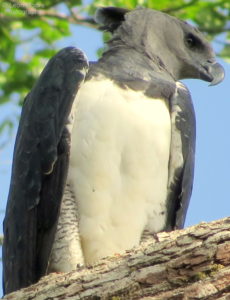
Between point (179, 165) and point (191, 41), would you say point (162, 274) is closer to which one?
point (179, 165)

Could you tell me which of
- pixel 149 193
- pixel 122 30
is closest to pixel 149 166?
pixel 149 193

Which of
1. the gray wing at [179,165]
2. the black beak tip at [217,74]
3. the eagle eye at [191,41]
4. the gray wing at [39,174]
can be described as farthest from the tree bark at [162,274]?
the eagle eye at [191,41]

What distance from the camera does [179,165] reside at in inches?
271

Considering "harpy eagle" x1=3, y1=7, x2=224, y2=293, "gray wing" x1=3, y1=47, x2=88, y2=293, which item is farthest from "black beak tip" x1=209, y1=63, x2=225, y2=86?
"gray wing" x1=3, y1=47, x2=88, y2=293

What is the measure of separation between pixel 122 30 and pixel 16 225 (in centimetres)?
235

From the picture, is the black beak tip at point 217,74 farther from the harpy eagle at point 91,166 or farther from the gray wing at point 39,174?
the gray wing at point 39,174

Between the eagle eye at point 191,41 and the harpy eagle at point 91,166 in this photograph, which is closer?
the harpy eagle at point 91,166

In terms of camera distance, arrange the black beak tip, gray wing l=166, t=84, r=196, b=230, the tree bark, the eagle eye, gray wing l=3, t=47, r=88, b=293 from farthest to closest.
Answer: the eagle eye → the black beak tip → gray wing l=166, t=84, r=196, b=230 → gray wing l=3, t=47, r=88, b=293 → the tree bark

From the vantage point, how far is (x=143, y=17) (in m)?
8.41

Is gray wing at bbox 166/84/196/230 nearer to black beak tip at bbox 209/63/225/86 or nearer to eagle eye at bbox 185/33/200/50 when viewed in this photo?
black beak tip at bbox 209/63/225/86

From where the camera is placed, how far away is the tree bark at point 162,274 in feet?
14.8

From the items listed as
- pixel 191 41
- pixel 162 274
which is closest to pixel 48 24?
pixel 191 41

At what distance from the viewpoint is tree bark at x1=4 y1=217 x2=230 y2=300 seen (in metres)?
4.50

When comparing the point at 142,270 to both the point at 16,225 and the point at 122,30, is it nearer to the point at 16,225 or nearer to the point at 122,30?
the point at 16,225
